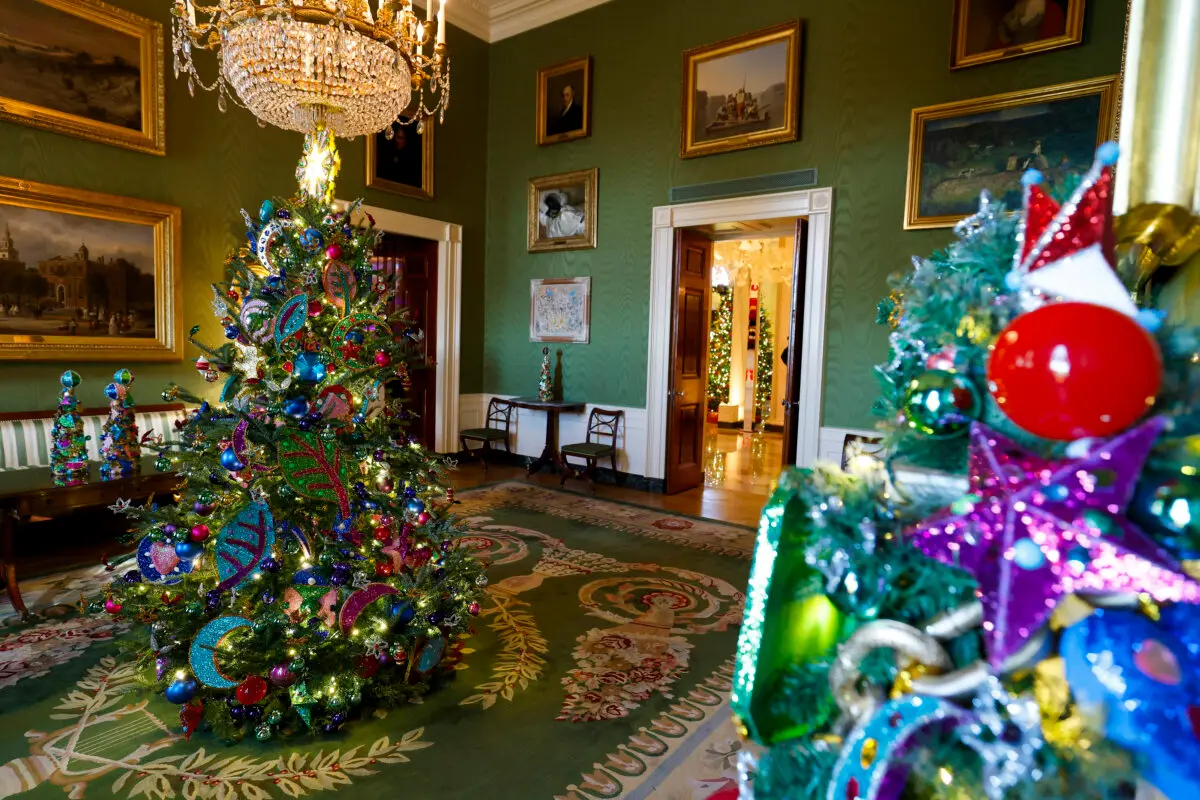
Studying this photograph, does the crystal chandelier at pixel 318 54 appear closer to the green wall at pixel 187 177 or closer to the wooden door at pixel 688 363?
the green wall at pixel 187 177

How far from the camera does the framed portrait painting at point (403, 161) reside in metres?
6.37

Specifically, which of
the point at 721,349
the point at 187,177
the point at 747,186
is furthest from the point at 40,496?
the point at 721,349

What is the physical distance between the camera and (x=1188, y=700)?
1.50 feet

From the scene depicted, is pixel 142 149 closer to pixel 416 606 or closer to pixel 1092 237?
pixel 416 606

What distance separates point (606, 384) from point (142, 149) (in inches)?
176

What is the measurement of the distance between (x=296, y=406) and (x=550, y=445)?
15.7ft

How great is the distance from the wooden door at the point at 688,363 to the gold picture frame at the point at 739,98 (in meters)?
0.94

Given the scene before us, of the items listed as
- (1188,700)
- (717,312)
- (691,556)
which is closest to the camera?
(1188,700)

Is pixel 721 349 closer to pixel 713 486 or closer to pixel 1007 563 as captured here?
pixel 713 486

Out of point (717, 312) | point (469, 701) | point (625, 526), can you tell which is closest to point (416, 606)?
point (469, 701)

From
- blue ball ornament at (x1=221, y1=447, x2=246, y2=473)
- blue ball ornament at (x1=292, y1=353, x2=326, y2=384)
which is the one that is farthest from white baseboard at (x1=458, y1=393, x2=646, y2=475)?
blue ball ornament at (x1=221, y1=447, x2=246, y2=473)

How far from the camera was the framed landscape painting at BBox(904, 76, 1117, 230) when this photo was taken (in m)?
4.35

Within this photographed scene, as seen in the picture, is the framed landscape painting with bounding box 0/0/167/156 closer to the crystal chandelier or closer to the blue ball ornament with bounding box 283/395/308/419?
the crystal chandelier

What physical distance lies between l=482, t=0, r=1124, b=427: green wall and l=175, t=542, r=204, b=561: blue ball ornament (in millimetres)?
4652
